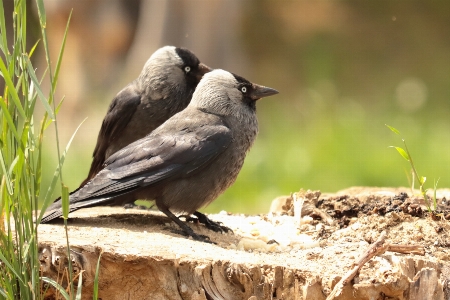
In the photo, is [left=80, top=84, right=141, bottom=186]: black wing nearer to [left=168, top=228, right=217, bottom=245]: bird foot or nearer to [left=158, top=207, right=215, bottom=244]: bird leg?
[left=158, top=207, right=215, bottom=244]: bird leg

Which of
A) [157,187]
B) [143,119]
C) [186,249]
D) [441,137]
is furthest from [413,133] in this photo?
[186,249]

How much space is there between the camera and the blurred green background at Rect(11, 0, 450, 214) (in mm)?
10297

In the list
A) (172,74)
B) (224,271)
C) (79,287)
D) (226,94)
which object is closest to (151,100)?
(172,74)

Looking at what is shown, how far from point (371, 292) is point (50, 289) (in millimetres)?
1536

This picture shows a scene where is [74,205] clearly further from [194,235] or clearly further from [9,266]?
[9,266]

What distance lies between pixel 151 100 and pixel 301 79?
381 inches

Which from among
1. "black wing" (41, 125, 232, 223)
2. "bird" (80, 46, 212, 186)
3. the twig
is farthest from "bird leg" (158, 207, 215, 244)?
"bird" (80, 46, 212, 186)

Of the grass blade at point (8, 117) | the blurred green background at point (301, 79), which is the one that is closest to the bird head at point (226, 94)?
the grass blade at point (8, 117)

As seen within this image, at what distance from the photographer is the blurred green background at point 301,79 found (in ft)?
33.8

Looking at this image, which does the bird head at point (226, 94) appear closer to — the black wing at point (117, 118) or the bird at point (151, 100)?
the bird at point (151, 100)

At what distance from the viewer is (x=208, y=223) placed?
5.32m

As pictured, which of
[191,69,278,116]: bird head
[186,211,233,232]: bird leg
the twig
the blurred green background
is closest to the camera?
the twig

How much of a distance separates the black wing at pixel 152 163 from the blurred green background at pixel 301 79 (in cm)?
414

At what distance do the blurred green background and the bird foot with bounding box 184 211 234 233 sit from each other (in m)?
3.72
